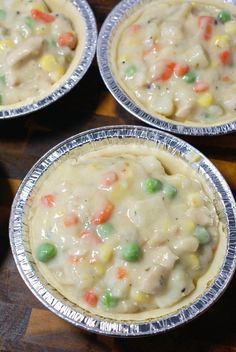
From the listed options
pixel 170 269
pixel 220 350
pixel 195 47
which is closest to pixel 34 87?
pixel 195 47

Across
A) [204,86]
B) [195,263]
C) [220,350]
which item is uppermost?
[204,86]

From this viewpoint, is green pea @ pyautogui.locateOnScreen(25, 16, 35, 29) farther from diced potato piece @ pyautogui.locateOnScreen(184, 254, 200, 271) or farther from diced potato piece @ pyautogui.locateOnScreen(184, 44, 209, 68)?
diced potato piece @ pyautogui.locateOnScreen(184, 254, 200, 271)

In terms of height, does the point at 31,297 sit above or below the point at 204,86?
below

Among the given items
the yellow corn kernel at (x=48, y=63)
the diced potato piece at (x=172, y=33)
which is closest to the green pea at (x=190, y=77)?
the diced potato piece at (x=172, y=33)

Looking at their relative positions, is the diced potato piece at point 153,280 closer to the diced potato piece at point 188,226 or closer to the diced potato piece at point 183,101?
the diced potato piece at point 188,226

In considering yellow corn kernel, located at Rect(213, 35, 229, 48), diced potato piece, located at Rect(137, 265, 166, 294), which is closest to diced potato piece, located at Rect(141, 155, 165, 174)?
diced potato piece, located at Rect(137, 265, 166, 294)

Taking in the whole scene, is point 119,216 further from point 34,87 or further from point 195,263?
point 34,87

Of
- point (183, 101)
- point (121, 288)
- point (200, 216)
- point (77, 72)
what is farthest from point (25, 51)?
point (121, 288)
